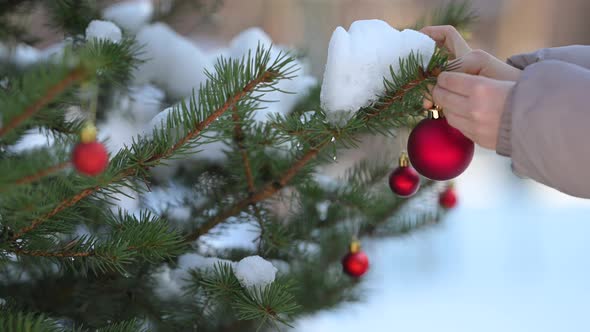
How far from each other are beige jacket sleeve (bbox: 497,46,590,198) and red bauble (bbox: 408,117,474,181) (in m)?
0.04

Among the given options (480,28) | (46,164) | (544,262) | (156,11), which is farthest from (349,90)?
(480,28)

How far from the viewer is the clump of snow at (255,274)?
12.8 inches

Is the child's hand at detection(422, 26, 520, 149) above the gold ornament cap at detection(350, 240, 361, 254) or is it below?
above

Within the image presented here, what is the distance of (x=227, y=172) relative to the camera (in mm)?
508

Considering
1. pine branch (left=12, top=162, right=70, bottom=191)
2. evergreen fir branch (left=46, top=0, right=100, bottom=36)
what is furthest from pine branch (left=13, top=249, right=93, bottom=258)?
evergreen fir branch (left=46, top=0, right=100, bottom=36)

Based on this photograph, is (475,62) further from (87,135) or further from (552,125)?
(87,135)

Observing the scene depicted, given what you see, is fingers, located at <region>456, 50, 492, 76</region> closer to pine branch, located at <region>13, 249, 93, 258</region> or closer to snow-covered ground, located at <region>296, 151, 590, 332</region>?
pine branch, located at <region>13, 249, 93, 258</region>

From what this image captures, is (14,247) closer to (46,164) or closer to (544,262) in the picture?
(46,164)

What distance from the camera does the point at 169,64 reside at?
535 millimetres

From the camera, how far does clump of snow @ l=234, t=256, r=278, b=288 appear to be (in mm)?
326

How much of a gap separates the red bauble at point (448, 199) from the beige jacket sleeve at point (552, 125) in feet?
1.02

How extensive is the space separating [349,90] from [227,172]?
0.22 metres

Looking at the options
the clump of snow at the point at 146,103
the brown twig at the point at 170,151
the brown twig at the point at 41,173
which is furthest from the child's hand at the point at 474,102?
the clump of snow at the point at 146,103

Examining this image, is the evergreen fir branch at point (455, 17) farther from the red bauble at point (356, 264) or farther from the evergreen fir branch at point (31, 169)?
the evergreen fir branch at point (31, 169)
